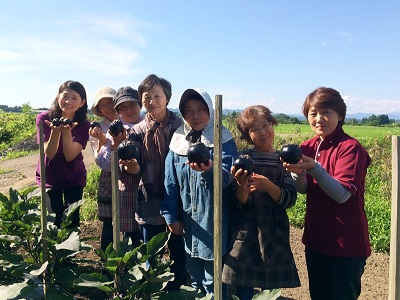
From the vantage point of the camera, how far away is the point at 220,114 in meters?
1.25

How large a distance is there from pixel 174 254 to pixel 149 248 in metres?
0.81

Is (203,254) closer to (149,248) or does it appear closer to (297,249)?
(149,248)

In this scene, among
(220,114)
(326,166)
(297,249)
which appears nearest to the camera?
(220,114)

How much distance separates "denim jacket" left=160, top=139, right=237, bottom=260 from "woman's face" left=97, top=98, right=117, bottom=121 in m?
0.79

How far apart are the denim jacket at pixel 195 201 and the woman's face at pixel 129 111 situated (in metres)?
0.55

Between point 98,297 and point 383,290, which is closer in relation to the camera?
point 98,297

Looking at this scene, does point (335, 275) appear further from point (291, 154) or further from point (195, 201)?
point (195, 201)

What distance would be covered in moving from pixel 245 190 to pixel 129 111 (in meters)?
1.09

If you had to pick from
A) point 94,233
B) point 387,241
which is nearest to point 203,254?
point 94,233

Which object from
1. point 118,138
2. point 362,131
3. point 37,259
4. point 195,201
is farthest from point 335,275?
point 362,131

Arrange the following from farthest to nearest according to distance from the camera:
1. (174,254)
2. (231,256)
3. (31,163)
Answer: (31,163)
(174,254)
(231,256)

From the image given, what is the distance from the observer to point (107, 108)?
2.80m

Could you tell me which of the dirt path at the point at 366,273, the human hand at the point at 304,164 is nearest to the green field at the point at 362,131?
the dirt path at the point at 366,273

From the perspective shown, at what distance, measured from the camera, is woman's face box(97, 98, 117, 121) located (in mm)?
2793
